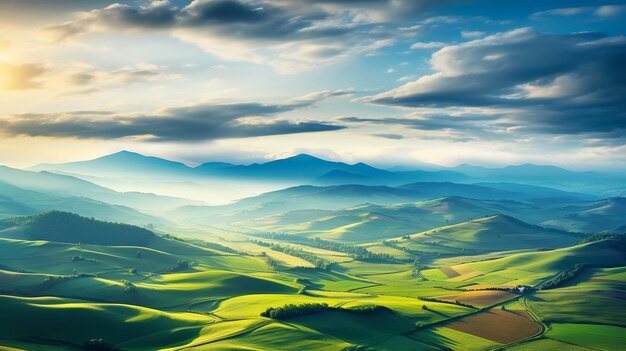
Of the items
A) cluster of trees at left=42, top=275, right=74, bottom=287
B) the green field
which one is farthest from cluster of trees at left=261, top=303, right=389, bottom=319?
cluster of trees at left=42, top=275, right=74, bottom=287

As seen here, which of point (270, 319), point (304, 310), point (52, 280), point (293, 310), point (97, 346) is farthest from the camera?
point (52, 280)

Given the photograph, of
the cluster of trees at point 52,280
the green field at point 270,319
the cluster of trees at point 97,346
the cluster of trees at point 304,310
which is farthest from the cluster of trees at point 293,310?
the cluster of trees at point 52,280

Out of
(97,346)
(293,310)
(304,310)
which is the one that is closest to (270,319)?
(293,310)

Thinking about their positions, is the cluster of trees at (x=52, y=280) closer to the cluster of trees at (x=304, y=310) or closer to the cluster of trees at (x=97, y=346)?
the cluster of trees at (x=97, y=346)

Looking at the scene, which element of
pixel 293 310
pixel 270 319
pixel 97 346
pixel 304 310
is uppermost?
pixel 97 346

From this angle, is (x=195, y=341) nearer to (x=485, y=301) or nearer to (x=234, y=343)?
(x=234, y=343)

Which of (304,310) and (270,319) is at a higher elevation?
(304,310)

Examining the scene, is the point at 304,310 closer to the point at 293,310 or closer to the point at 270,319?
the point at 293,310

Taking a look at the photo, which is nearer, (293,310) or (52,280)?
(293,310)

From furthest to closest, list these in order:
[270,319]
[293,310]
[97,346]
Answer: [293,310] < [270,319] < [97,346]
